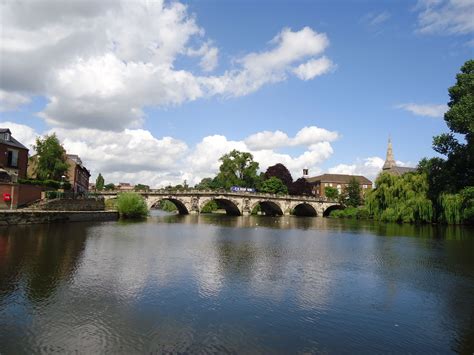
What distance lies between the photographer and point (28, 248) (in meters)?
21.7

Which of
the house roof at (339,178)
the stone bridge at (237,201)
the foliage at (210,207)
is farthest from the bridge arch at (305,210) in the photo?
the house roof at (339,178)

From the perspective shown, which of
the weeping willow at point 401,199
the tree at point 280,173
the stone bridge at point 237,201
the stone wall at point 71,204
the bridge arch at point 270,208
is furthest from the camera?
the tree at point 280,173

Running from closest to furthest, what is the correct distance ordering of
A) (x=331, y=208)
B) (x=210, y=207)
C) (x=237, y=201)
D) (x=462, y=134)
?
(x=462, y=134), (x=237, y=201), (x=331, y=208), (x=210, y=207)

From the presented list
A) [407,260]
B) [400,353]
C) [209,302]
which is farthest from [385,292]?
[407,260]

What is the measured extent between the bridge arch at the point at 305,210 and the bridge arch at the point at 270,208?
4.53 m

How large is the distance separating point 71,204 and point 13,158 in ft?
27.8

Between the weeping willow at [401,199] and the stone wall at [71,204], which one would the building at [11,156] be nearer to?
the stone wall at [71,204]

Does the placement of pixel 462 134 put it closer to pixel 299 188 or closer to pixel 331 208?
pixel 331 208

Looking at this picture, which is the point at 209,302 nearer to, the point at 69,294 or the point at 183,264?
the point at 69,294

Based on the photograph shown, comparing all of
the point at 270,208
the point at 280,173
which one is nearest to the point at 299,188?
the point at 280,173

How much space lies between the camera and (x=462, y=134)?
44812 millimetres

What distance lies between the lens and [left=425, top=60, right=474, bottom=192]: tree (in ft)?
135

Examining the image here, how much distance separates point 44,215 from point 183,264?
2500 centimetres

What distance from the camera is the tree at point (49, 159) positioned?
5594 centimetres
